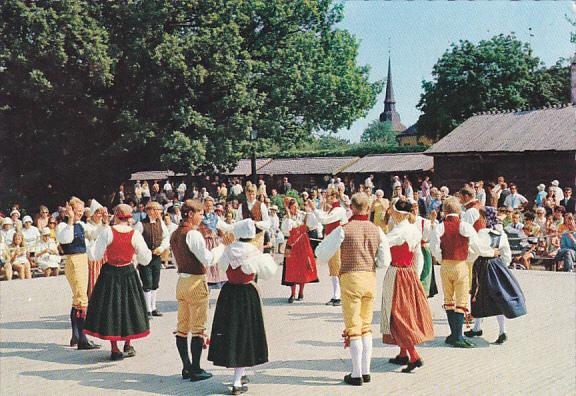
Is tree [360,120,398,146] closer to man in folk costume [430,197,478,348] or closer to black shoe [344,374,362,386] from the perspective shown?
man in folk costume [430,197,478,348]

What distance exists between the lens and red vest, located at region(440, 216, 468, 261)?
7.88m

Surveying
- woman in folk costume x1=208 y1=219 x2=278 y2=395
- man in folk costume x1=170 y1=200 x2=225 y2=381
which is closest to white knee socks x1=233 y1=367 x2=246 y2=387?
woman in folk costume x1=208 y1=219 x2=278 y2=395

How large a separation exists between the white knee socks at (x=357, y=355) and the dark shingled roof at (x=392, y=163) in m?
28.3

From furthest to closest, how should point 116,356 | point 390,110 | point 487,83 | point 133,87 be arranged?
1. point 390,110
2. point 487,83
3. point 133,87
4. point 116,356

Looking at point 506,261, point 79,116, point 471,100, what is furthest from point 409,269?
point 471,100

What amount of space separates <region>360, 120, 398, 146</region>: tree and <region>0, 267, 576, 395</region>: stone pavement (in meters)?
86.8

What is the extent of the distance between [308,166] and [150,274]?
3019 cm

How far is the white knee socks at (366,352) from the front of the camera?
22.0ft

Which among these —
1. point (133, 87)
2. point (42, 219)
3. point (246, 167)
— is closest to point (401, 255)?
point (42, 219)

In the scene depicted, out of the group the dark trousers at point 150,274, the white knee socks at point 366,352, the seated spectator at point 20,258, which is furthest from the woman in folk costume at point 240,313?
the seated spectator at point 20,258

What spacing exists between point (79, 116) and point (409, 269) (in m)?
22.5

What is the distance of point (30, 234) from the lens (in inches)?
610

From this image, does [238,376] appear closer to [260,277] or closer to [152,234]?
[260,277]

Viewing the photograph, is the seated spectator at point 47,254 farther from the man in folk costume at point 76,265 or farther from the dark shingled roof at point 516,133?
the dark shingled roof at point 516,133
